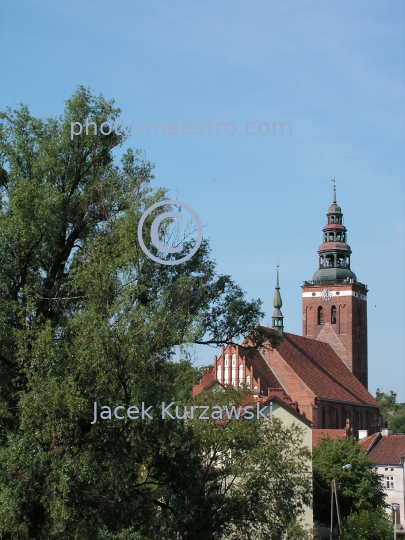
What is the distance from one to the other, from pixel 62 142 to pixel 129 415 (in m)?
5.85

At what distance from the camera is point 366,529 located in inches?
1265

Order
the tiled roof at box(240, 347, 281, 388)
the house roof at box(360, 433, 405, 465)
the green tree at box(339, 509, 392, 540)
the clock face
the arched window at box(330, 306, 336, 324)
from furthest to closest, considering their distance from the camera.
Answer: the arched window at box(330, 306, 336, 324) → the clock face → the tiled roof at box(240, 347, 281, 388) → the house roof at box(360, 433, 405, 465) → the green tree at box(339, 509, 392, 540)

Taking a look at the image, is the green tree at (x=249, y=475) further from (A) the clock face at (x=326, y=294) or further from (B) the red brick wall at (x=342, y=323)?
(A) the clock face at (x=326, y=294)

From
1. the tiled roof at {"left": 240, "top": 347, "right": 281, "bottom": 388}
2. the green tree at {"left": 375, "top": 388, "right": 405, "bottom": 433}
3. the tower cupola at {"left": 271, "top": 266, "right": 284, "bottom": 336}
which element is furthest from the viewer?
the green tree at {"left": 375, "top": 388, "right": 405, "bottom": 433}

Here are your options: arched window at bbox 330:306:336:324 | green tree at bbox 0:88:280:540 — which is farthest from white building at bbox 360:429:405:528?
green tree at bbox 0:88:280:540

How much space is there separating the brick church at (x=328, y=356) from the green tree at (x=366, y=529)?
22.8m

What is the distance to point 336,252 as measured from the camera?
2904 inches

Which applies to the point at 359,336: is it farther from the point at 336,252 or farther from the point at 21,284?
the point at 21,284

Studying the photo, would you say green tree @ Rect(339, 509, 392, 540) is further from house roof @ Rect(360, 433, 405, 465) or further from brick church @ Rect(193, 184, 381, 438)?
brick church @ Rect(193, 184, 381, 438)

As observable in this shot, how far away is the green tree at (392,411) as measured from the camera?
354 ft

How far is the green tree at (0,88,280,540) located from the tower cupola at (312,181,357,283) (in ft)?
188

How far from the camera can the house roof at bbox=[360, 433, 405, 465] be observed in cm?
5175

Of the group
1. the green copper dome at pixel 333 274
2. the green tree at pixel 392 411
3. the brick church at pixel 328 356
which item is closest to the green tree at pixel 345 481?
the brick church at pixel 328 356

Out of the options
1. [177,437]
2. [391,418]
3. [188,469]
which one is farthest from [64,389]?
[391,418]
